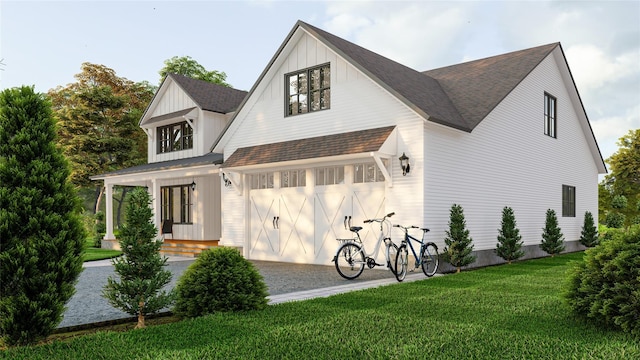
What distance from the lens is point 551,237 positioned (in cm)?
1579

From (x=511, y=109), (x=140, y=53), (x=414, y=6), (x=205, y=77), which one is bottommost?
(x=511, y=109)

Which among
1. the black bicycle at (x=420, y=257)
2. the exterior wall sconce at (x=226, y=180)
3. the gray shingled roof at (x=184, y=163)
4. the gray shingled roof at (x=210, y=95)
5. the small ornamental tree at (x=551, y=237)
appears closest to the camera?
the black bicycle at (x=420, y=257)

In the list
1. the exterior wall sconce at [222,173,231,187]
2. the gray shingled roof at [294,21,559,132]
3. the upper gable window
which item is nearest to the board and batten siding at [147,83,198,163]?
the exterior wall sconce at [222,173,231,187]

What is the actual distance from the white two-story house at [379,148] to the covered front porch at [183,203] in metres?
1.02

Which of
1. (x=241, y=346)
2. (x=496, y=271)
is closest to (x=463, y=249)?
(x=496, y=271)

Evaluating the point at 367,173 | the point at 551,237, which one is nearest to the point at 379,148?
the point at 367,173

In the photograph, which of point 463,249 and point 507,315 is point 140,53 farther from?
point 507,315

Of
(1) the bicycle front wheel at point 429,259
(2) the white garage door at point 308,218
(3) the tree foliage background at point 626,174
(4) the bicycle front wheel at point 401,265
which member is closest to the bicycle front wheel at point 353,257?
(4) the bicycle front wheel at point 401,265

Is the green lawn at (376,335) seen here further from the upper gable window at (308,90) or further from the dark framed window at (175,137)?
the dark framed window at (175,137)

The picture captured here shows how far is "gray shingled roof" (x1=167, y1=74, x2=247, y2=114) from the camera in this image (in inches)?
778

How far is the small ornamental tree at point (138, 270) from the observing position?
596 centimetres

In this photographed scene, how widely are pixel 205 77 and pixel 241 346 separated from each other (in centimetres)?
3454

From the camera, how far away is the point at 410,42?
16922mm

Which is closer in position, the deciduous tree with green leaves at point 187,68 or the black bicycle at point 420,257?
the black bicycle at point 420,257
